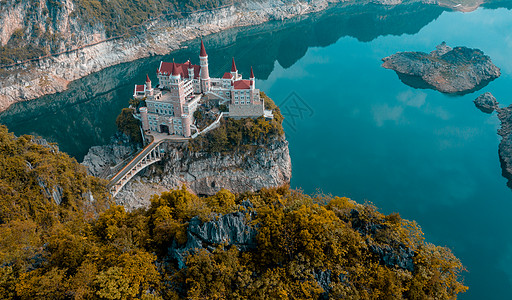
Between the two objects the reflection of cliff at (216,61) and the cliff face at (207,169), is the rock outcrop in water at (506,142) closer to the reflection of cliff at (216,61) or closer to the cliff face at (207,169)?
the cliff face at (207,169)

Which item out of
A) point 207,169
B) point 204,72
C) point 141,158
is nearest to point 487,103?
point 204,72

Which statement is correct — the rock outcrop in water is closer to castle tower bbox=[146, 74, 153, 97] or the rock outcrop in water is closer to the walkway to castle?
the walkway to castle

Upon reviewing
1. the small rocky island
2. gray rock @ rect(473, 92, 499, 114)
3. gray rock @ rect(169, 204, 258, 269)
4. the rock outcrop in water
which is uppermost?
gray rock @ rect(169, 204, 258, 269)

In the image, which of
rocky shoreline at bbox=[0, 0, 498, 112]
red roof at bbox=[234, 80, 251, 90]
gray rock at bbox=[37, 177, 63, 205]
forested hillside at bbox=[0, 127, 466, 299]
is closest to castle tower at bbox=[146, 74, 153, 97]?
red roof at bbox=[234, 80, 251, 90]

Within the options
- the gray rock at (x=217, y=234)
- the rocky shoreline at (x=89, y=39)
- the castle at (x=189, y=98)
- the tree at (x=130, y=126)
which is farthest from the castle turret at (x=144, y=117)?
the rocky shoreline at (x=89, y=39)

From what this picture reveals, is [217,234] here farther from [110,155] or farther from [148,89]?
[148,89]

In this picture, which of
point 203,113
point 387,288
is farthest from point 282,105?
point 387,288
